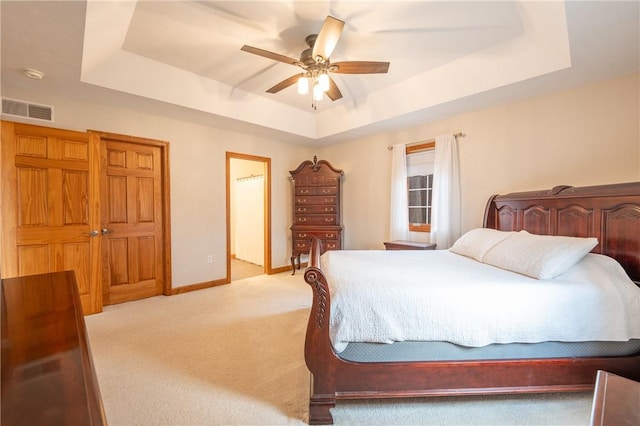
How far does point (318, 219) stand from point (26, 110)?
Answer: 3798 mm

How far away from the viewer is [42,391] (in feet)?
1.78

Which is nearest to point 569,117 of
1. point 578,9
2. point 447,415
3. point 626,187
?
point 626,187

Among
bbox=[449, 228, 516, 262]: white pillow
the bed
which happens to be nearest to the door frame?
the bed

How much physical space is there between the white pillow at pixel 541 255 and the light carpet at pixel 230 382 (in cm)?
79

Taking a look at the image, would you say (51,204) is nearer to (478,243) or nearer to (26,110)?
(26,110)

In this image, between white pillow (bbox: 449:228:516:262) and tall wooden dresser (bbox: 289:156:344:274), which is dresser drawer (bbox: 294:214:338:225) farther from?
white pillow (bbox: 449:228:516:262)

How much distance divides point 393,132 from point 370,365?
142 inches

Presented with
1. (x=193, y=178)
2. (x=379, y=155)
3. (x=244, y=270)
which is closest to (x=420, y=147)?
(x=379, y=155)

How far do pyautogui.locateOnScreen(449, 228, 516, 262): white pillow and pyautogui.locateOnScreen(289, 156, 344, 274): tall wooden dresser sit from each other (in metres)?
2.26

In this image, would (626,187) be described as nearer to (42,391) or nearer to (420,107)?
(420,107)

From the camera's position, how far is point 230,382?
6.30 ft

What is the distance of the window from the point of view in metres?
3.98

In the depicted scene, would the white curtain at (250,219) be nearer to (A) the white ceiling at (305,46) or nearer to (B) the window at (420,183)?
(A) the white ceiling at (305,46)

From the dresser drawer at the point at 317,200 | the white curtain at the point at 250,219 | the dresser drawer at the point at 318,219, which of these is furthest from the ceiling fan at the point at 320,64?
the white curtain at the point at 250,219
